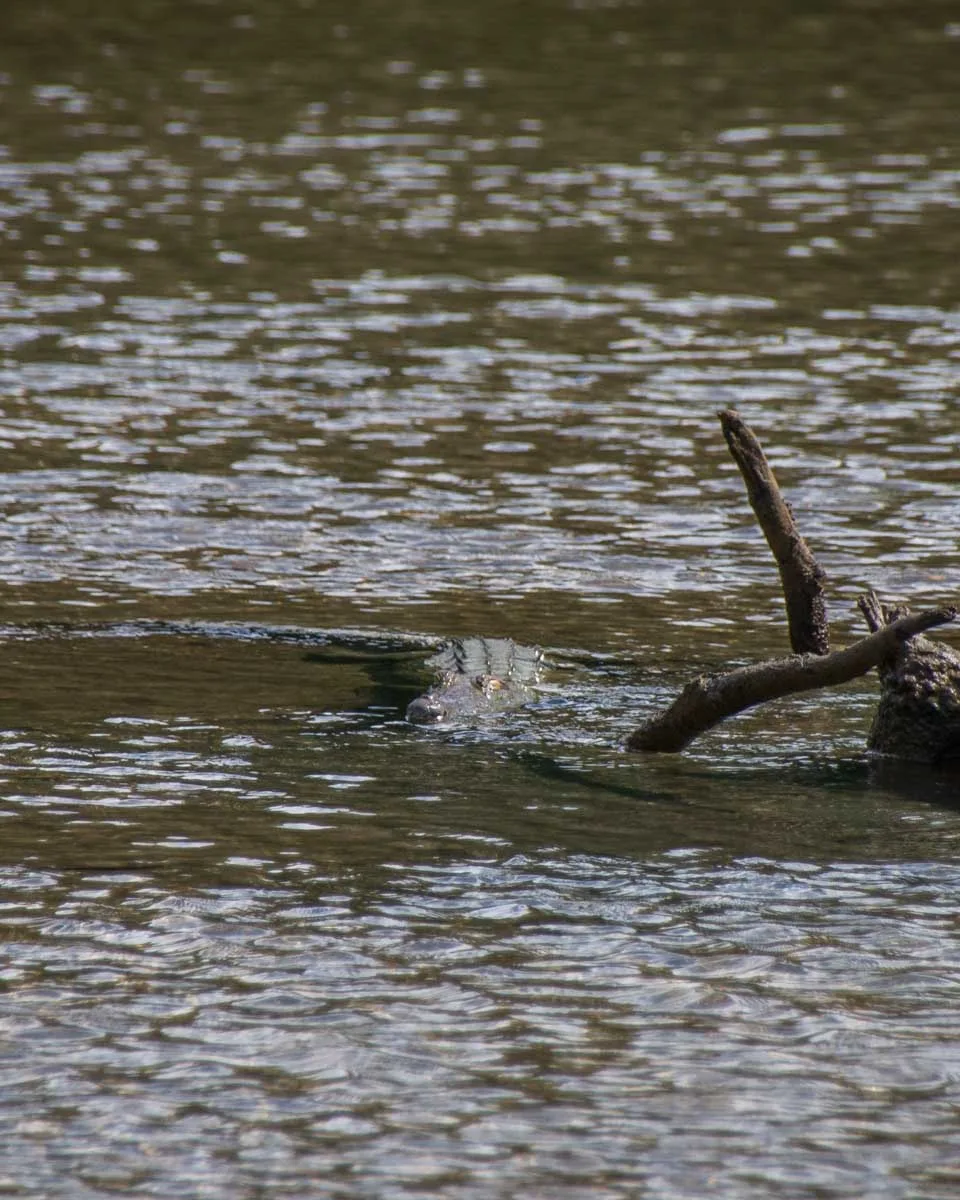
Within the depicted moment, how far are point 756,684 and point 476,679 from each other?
1875mm

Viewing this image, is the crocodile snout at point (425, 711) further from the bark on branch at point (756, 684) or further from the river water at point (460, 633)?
the bark on branch at point (756, 684)

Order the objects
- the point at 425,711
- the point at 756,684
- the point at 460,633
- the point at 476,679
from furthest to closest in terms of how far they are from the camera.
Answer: the point at 460,633, the point at 476,679, the point at 425,711, the point at 756,684

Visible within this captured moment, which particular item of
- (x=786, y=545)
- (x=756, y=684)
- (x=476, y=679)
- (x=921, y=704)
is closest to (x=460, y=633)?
(x=476, y=679)

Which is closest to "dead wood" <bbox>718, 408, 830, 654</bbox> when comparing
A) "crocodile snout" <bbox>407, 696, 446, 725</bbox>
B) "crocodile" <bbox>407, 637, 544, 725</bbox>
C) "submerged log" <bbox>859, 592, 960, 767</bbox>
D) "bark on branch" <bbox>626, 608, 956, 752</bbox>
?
"submerged log" <bbox>859, 592, 960, 767</bbox>

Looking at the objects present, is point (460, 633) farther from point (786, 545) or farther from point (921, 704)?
point (921, 704)

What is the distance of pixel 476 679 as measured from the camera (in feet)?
40.7

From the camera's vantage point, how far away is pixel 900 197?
2878 cm

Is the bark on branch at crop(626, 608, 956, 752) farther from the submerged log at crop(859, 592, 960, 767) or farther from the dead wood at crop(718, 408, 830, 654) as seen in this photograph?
the dead wood at crop(718, 408, 830, 654)

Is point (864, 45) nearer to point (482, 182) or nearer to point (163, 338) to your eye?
point (482, 182)

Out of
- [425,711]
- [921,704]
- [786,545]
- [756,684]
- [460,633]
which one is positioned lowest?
[460,633]

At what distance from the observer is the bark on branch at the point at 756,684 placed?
10695mm

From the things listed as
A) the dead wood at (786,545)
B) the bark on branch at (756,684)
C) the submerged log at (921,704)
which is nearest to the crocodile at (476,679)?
the bark on branch at (756,684)

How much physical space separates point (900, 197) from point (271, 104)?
10.8 metres

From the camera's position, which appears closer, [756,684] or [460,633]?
[756,684]
